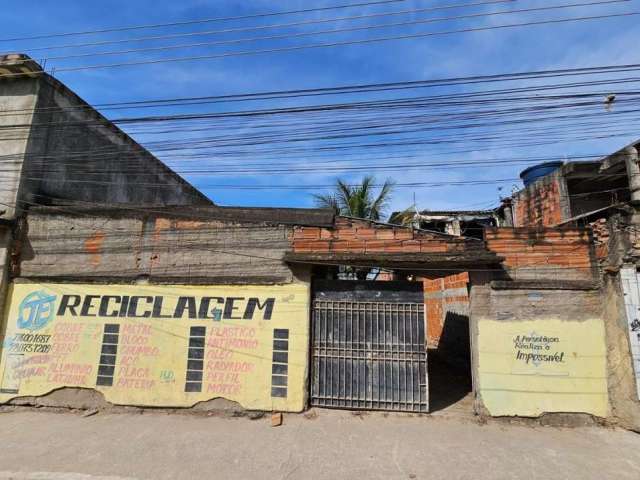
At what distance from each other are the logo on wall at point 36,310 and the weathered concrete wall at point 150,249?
1.31 ft

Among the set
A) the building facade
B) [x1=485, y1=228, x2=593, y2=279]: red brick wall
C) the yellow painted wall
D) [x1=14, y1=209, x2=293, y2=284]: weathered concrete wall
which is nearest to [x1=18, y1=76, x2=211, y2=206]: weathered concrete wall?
the building facade

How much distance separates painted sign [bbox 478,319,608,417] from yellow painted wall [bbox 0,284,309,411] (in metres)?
3.17

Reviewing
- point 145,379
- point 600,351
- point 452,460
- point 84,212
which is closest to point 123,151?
point 84,212

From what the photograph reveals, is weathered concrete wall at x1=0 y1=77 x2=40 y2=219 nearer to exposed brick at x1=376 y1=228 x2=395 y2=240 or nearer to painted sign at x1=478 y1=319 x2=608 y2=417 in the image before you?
exposed brick at x1=376 y1=228 x2=395 y2=240

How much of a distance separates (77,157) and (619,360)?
1168cm

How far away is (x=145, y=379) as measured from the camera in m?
6.88

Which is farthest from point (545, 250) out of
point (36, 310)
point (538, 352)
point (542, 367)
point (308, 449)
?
point (36, 310)

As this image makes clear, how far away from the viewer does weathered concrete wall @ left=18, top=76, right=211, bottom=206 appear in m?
8.16

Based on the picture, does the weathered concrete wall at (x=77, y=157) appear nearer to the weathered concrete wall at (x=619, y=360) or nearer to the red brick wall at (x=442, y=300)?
the red brick wall at (x=442, y=300)

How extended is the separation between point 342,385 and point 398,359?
1077mm

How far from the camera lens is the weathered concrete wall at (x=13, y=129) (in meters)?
7.79

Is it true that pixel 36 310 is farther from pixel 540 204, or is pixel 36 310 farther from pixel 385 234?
pixel 540 204

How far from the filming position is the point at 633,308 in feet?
20.1

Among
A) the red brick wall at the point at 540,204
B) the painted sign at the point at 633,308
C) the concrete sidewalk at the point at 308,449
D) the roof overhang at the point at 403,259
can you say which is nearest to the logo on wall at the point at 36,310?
the concrete sidewalk at the point at 308,449
